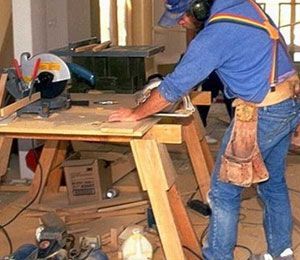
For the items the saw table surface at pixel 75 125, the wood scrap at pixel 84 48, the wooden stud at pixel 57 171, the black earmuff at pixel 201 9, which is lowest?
the wooden stud at pixel 57 171

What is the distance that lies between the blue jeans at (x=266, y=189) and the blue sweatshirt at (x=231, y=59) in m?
0.12

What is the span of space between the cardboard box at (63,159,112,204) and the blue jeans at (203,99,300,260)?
1274mm

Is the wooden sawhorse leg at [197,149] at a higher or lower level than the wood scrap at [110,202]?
higher

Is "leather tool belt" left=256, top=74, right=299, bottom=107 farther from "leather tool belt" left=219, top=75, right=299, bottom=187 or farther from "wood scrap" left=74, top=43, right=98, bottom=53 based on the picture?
"wood scrap" left=74, top=43, right=98, bottom=53

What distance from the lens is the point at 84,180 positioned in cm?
417

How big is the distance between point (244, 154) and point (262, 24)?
19.5 inches

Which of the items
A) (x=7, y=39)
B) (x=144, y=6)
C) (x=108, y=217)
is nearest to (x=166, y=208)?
(x=108, y=217)

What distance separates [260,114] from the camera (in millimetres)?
2846

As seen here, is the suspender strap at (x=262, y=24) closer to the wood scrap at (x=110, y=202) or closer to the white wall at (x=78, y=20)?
the wood scrap at (x=110, y=202)

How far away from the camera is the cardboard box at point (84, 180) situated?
4.14m

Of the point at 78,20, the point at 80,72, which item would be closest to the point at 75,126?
the point at 80,72

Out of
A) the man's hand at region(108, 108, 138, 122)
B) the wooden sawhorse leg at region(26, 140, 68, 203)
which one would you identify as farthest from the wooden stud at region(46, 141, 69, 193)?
the man's hand at region(108, 108, 138, 122)

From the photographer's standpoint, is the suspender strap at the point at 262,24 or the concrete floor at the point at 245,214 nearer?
the suspender strap at the point at 262,24

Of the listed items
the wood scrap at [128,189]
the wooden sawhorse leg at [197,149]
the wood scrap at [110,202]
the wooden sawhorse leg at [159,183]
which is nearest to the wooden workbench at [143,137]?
the wooden sawhorse leg at [159,183]
